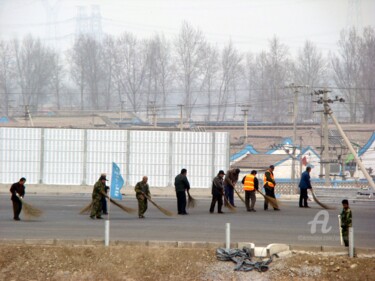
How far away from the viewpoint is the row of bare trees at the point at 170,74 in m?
69.9

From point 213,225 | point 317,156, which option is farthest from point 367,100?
point 213,225

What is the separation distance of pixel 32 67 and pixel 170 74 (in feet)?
43.7

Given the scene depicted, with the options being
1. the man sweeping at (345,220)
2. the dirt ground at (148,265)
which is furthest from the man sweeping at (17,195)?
the man sweeping at (345,220)

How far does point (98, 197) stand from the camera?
22.0 metres

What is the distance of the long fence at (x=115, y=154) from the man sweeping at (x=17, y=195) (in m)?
12.4

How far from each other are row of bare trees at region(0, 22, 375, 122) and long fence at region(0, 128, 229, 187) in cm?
3034

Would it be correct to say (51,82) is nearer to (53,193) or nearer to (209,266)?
(53,193)

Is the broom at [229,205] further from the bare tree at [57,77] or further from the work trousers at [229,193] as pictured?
the bare tree at [57,77]

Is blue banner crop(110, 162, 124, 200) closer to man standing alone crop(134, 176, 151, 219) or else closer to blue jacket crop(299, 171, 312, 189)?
man standing alone crop(134, 176, 151, 219)

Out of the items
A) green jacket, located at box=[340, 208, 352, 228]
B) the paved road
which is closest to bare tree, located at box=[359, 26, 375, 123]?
the paved road

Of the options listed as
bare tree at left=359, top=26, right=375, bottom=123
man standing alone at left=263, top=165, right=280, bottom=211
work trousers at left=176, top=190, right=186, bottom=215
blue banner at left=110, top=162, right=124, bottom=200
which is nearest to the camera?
blue banner at left=110, top=162, right=124, bottom=200

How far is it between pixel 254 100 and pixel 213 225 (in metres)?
64.5

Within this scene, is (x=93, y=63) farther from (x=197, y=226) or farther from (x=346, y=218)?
(x=346, y=218)

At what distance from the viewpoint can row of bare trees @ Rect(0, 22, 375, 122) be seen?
229ft
